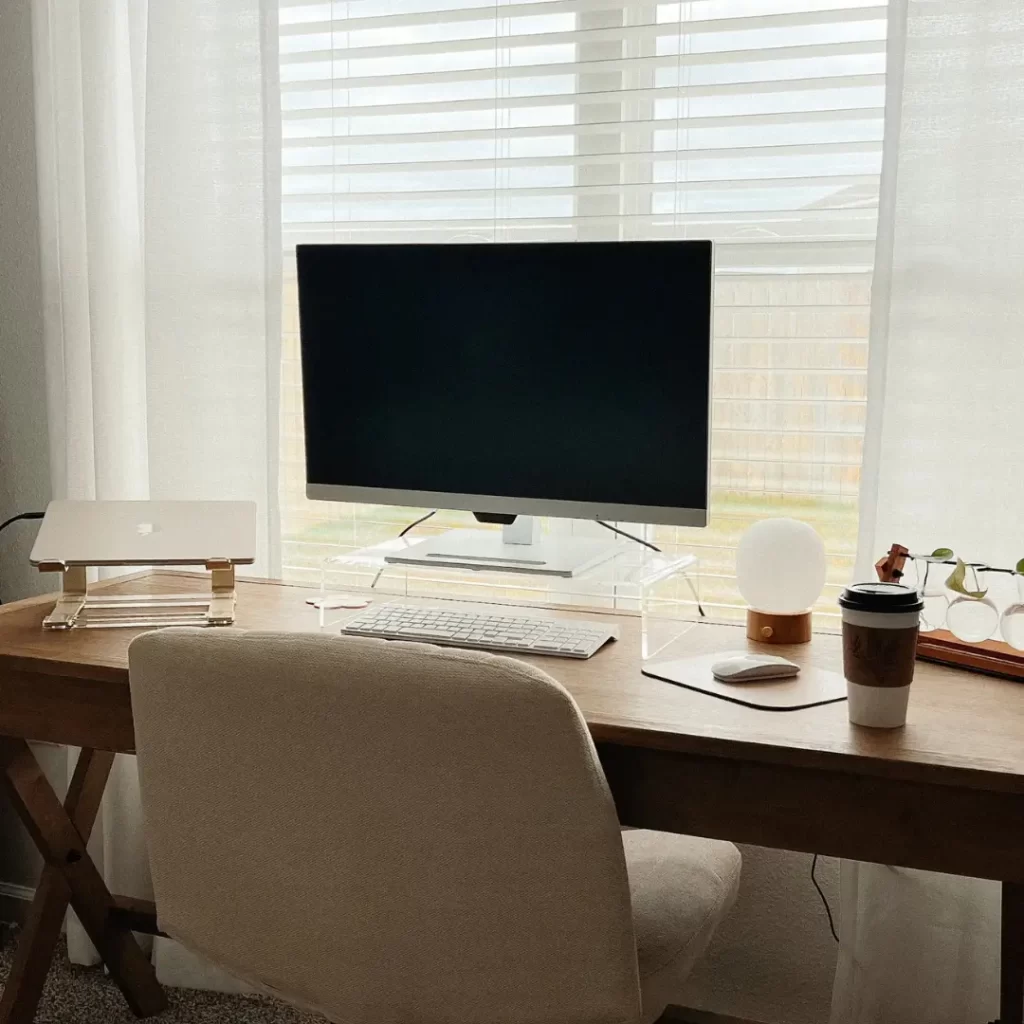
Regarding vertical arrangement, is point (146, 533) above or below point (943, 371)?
below

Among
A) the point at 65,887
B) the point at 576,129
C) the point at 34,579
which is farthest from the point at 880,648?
the point at 34,579

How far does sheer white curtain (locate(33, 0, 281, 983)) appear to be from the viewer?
2.11m

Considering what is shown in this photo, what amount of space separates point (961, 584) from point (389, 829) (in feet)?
2.57

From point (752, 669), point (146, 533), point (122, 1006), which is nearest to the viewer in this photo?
point (752, 669)

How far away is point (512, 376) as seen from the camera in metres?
1.76

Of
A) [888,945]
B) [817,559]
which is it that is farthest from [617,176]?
[888,945]

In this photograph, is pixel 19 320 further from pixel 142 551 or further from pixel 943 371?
pixel 943 371

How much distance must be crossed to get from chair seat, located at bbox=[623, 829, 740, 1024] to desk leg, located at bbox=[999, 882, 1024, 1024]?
1.15 ft

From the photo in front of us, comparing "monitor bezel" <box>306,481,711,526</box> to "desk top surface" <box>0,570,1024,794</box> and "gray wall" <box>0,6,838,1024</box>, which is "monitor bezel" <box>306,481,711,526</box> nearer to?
"desk top surface" <box>0,570,1024,794</box>

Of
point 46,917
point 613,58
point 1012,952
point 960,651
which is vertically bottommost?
point 46,917

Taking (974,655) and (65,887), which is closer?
(974,655)

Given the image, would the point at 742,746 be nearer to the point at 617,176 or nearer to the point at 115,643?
the point at 115,643

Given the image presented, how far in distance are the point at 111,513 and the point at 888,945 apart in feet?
4.27

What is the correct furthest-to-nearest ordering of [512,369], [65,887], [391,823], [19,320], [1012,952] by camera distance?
[19,320] → [65,887] → [512,369] → [1012,952] → [391,823]
